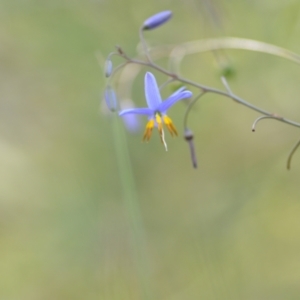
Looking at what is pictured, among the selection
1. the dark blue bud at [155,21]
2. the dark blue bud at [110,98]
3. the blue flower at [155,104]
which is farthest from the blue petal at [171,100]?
the dark blue bud at [155,21]

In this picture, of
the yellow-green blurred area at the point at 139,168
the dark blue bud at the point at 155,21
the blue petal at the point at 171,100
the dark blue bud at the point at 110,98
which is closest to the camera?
the blue petal at the point at 171,100

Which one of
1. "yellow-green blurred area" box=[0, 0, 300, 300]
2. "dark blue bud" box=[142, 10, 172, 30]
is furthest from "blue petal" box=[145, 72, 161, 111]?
"yellow-green blurred area" box=[0, 0, 300, 300]

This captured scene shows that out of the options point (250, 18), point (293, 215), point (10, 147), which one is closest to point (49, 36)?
point (10, 147)

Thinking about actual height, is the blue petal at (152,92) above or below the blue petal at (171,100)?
above

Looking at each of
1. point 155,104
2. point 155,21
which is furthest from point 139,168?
point 155,104

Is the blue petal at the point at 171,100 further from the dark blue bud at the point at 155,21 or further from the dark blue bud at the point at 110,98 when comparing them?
the dark blue bud at the point at 155,21

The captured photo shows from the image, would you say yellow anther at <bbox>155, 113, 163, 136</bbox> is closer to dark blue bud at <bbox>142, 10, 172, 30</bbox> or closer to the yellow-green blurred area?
dark blue bud at <bbox>142, 10, 172, 30</bbox>
